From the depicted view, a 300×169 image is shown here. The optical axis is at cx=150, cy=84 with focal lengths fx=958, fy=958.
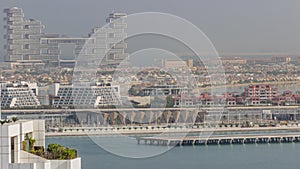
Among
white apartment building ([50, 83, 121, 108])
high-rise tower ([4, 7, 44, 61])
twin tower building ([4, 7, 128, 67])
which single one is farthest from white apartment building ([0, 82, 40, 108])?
high-rise tower ([4, 7, 44, 61])

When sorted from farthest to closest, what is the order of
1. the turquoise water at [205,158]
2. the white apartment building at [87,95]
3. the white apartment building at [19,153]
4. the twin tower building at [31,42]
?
the twin tower building at [31,42] → the white apartment building at [87,95] → the turquoise water at [205,158] → the white apartment building at [19,153]

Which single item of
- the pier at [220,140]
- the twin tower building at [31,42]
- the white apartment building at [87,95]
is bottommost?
the pier at [220,140]

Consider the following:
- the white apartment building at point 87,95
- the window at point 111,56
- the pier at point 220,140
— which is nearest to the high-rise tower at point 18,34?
the window at point 111,56

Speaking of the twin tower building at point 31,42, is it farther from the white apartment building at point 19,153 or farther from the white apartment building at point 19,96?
the white apartment building at point 19,153

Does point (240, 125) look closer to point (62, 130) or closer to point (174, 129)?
point (174, 129)

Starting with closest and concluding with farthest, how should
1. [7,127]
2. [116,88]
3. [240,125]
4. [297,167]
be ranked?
[7,127], [297,167], [240,125], [116,88]

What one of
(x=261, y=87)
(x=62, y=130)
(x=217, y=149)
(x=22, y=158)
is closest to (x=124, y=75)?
(x=261, y=87)
